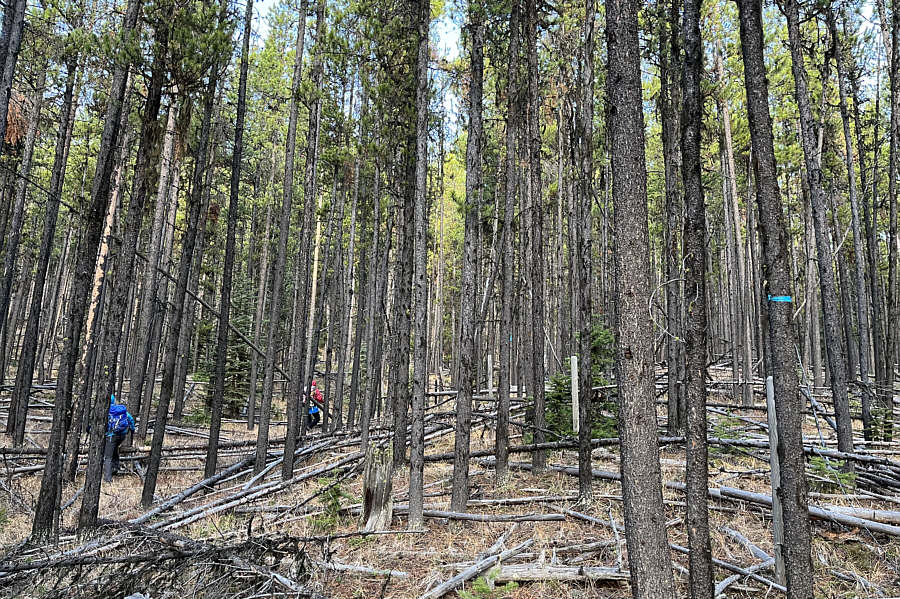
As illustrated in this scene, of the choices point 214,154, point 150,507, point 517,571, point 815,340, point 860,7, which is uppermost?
point 860,7

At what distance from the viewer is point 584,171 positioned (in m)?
6.75

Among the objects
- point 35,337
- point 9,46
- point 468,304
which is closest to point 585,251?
point 468,304

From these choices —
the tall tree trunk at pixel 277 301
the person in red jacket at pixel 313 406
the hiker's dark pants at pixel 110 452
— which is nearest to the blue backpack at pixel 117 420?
the hiker's dark pants at pixel 110 452

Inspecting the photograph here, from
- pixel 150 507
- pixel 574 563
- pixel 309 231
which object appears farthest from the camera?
pixel 309 231

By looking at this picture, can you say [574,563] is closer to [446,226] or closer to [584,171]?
[584,171]

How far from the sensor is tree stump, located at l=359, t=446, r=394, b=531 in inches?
231

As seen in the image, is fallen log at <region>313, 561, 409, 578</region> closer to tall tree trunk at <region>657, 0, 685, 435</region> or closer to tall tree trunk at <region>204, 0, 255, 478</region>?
tall tree trunk at <region>657, 0, 685, 435</region>

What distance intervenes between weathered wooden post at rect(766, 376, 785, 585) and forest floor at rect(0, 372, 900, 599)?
11.2 inches

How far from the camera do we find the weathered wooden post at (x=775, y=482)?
12.3 ft

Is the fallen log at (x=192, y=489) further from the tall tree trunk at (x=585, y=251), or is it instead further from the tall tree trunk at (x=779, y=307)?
the tall tree trunk at (x=779, y=307)

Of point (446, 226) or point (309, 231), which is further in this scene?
point (446, 226)

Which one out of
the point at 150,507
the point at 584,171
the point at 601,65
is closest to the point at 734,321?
the point at 601,65

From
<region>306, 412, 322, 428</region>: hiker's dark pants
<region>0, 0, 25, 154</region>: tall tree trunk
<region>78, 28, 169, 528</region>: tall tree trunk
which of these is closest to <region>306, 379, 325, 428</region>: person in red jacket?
<region>306, 412, 322, 428</region>: hiker's dark pants

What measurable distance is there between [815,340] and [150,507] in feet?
65.5
